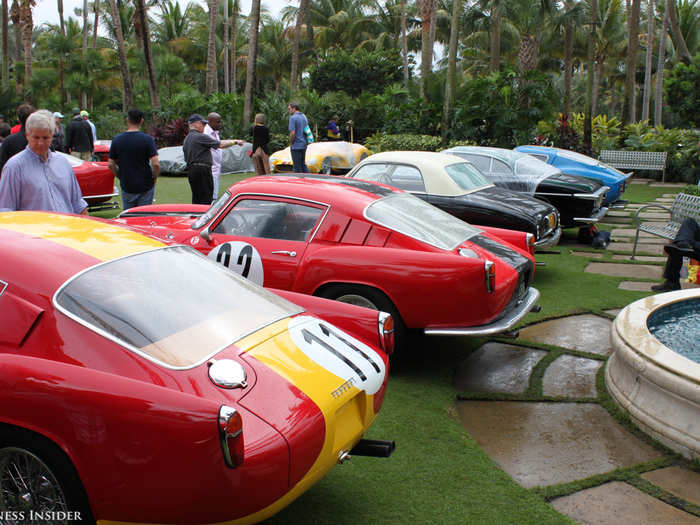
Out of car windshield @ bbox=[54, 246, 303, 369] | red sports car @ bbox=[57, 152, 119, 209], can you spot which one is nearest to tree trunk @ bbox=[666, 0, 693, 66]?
red sports car @ bbox=[57, 152, 119, 209]

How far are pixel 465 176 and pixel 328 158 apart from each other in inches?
314

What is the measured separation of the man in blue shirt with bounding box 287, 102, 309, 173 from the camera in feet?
45.9

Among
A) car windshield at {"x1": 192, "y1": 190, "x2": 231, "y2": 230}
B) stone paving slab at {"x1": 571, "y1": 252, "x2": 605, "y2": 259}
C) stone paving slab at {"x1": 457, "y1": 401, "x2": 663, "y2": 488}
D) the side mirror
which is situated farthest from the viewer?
stone paving slab at {"x1": 571, "y1": 252, "x2": 605, "y2": 259}

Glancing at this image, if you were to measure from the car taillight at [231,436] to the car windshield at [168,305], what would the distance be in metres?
0.46

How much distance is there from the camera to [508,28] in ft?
142

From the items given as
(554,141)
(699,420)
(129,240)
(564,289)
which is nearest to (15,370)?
(129,240)

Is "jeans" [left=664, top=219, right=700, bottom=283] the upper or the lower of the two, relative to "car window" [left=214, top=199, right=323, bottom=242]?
lower

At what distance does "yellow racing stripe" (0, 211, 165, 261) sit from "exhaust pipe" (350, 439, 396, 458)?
58.2 inches

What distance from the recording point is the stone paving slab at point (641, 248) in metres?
9.97

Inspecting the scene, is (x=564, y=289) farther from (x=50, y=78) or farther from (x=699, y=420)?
(x=50, y=78)

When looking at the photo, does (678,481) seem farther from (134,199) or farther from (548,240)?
(134,199)

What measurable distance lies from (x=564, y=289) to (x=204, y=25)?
48.5 m

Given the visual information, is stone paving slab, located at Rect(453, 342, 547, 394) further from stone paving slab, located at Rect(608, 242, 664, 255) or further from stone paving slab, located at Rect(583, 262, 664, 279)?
stone paving slab, located at Rect(608, 242, 664, 255)

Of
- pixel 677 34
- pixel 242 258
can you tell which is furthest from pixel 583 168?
pixel 677 34
